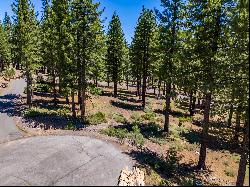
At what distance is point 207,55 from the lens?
23.6m

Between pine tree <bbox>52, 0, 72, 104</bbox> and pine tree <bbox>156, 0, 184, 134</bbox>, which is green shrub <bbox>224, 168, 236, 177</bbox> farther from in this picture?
pine tree <bbox>52, 0, 72, 104</bbox>

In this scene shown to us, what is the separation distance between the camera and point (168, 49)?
34.7 meters

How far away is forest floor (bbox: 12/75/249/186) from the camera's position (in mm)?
21203

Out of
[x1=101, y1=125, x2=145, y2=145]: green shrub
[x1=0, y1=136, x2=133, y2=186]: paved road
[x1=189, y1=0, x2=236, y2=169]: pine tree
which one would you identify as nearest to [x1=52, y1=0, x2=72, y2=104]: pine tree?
[x1=101, y1=125, x2=145, y2=145]: green shrub

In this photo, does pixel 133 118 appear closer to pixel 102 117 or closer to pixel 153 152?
Result: pixel 102 117

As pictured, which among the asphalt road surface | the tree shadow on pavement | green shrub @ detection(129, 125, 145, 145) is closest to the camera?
the asphalt road surface

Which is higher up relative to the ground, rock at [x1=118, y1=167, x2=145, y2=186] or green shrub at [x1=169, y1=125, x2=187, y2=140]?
rock at [x1=118, y1=167, x2=145, y2=186]

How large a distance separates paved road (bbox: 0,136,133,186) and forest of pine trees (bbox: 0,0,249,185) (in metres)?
6.86

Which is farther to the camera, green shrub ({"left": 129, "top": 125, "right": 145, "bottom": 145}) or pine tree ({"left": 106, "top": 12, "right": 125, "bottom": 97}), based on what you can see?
pine tree ({"left": 106, "top": 12, "right": 125, "bottom": 97})

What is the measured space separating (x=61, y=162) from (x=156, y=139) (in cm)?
1316

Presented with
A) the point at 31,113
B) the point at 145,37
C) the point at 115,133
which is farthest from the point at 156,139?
the point at 145,37

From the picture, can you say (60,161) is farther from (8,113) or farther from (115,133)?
(8,113)

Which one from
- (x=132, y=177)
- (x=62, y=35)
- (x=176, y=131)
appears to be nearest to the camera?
(x=132, y=177)

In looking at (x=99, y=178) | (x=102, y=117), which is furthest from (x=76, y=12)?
(x=99, y=178)
